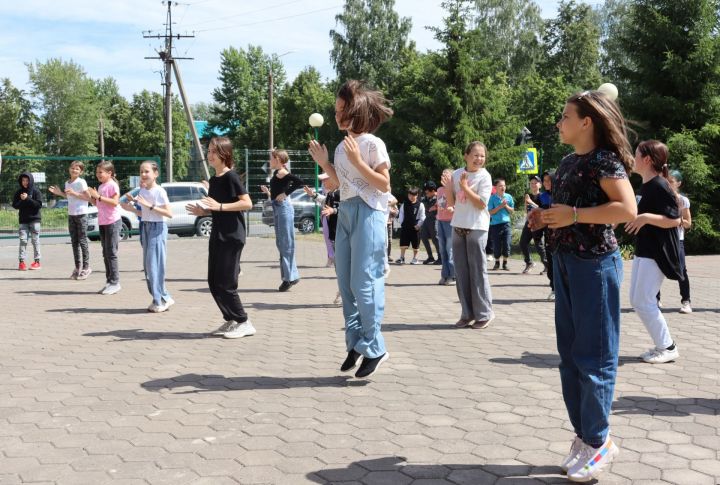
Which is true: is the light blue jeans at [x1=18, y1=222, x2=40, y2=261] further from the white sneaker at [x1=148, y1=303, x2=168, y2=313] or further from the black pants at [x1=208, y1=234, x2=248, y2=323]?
Answer: the black pants at [x1=208, y1=234, x2=248, y2=323]

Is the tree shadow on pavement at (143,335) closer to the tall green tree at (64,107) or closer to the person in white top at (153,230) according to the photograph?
the person in white top at (153,230)

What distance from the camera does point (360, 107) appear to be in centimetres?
510

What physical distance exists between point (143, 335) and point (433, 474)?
176 inches

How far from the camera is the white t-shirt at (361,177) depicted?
16.5 ft

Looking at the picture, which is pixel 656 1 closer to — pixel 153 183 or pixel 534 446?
pixel 153 183

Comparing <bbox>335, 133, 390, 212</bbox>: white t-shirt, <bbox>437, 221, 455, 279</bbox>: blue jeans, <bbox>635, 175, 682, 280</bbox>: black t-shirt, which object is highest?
<bbox>335, 133, 390, 212</bbox>: white t-shirt

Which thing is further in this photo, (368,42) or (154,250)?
(368,42)

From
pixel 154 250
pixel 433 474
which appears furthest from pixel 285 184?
pixel 433 474

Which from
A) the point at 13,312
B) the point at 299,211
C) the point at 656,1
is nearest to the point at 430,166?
the point at 299,211

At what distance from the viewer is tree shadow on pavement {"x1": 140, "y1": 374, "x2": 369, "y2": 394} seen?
516 centimetres

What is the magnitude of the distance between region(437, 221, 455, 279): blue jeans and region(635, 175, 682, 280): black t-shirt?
18.1 ft

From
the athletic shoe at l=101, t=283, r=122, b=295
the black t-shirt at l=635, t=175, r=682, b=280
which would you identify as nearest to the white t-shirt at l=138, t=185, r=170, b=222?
the athletic shoe at l=101, t=283, r=122, b=295

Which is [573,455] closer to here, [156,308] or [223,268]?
[223,268]

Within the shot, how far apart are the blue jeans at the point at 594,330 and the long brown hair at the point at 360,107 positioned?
2.19 metres
